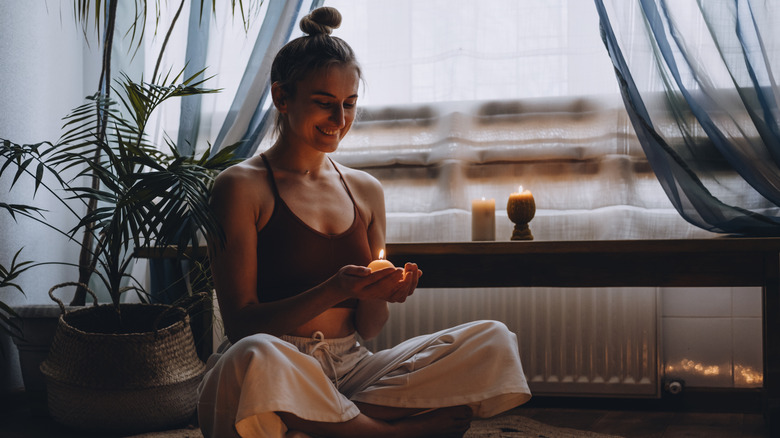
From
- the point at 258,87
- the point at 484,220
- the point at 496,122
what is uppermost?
the point at 258,87

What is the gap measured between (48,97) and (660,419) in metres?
2.33

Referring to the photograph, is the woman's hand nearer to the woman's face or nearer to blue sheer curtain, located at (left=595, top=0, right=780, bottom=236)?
the woman's face

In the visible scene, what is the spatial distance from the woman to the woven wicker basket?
0.56 metres

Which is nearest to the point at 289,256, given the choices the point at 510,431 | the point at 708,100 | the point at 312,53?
the point at 312,53

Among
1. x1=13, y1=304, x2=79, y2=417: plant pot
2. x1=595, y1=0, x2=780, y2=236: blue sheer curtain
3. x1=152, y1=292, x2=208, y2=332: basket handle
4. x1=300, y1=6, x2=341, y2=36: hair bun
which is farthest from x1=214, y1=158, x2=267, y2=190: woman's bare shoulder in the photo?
x1=595, y1=0, x2=780, y2=236: blue sheer curtain

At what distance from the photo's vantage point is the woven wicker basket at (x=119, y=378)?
6.39ft

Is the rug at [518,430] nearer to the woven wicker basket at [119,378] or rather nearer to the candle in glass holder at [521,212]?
the candle in glass holder at [521,212]

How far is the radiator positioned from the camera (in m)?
2.22

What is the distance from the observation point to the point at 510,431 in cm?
196

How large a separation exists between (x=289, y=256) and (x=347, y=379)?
28 cm

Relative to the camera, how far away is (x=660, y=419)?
214 cm

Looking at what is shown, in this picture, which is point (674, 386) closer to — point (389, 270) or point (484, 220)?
point (484, 220)

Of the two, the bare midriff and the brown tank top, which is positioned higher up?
the brown tank top

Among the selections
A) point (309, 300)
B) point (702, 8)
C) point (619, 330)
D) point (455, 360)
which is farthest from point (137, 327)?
point (702, 8)
